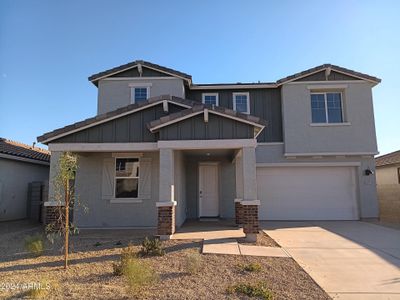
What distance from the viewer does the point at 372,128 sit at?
45.0ft

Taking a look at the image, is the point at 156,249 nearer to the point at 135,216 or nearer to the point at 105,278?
the point at 105,278

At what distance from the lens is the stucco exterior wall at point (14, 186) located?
13.4 m

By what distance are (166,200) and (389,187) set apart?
13.9 m

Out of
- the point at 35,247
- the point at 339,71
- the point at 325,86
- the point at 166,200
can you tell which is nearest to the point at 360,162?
the point at 325,86

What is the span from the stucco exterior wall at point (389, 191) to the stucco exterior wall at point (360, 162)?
2512 mm

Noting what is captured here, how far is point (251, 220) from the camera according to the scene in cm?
846

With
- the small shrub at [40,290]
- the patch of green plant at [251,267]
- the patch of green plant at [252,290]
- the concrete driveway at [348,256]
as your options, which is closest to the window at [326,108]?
the concrete driveway at [348,256]

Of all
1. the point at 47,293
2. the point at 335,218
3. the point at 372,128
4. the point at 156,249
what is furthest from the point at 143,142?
the point at 372,128

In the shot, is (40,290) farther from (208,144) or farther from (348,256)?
(348,256)

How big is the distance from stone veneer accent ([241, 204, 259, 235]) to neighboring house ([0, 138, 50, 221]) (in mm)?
10934

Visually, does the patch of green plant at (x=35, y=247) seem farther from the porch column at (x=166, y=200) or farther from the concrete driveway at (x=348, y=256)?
the concrete driveway at (x=348, y=256)

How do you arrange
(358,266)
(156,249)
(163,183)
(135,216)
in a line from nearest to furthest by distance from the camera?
(358,266), (156,249), (163,183), (135,216)

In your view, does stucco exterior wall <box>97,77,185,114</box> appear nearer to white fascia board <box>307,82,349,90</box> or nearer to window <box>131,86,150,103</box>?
window <box>131,86,150,103</box>

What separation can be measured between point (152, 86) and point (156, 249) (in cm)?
863
